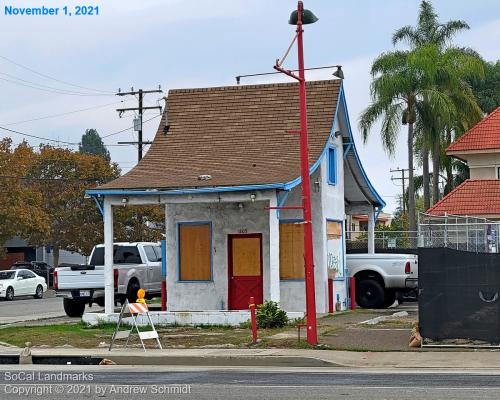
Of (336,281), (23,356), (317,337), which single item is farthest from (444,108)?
(23,356)

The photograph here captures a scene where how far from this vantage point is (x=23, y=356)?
20234 millimetres

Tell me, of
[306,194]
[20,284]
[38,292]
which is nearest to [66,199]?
[38,292]

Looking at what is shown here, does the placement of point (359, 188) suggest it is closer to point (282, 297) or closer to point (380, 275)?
point (380, 275)

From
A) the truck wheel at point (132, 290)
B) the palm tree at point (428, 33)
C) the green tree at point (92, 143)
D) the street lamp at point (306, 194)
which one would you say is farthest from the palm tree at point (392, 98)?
the green tree at point (92, 143)

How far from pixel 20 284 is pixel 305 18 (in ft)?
110

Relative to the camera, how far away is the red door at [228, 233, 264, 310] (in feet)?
93.0

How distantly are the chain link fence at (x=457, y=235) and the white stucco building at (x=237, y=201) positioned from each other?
161 inches

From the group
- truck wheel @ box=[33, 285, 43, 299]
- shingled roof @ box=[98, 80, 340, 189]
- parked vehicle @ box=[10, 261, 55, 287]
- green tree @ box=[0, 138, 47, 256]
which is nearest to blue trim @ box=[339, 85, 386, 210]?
shingled roof @ box=[98, 80, 340, 189]

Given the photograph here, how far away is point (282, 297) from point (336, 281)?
230 centimetres

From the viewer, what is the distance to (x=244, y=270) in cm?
2850

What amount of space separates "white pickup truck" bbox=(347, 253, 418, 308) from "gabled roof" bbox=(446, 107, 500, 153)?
615 inches

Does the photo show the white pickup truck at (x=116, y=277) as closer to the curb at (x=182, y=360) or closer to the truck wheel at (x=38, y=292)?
the curb at (x=182, y=360)

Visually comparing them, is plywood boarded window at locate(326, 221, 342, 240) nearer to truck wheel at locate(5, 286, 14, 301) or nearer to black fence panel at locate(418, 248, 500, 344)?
black fence panel at locate(418, 248, 500, 344)

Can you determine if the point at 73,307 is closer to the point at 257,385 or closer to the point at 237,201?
the point at 237,201
